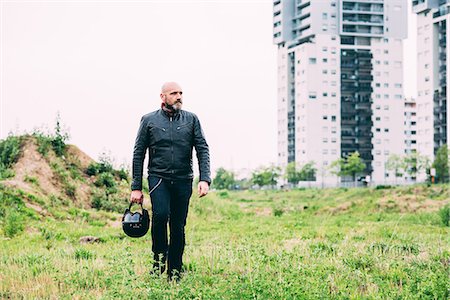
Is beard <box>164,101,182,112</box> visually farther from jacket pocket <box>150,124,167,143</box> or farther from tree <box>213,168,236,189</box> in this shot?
tree <box>213,168,236,189</box>

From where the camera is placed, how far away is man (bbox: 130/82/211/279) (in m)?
7.61

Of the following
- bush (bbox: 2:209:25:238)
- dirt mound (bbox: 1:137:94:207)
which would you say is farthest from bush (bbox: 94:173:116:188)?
bush (bbox: 2:209:25:238)

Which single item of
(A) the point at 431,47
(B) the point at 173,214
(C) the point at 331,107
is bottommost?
(B) the point at 173,214

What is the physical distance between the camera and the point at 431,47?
344 ft

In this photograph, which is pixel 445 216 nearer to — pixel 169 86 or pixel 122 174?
pixel 122 174

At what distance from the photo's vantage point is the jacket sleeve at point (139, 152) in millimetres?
7727

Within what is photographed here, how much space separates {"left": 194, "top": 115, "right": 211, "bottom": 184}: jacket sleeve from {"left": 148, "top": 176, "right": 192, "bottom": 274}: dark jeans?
21 cm

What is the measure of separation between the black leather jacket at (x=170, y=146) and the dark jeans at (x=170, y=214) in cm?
10

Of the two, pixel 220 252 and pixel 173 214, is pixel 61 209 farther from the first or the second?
pixel 173 214

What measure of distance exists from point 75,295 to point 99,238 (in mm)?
6886

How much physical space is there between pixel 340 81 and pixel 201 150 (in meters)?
112

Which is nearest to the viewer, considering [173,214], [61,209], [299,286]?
[299,286]

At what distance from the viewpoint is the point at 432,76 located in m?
105

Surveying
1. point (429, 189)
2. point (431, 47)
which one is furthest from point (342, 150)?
point (429, 189)
